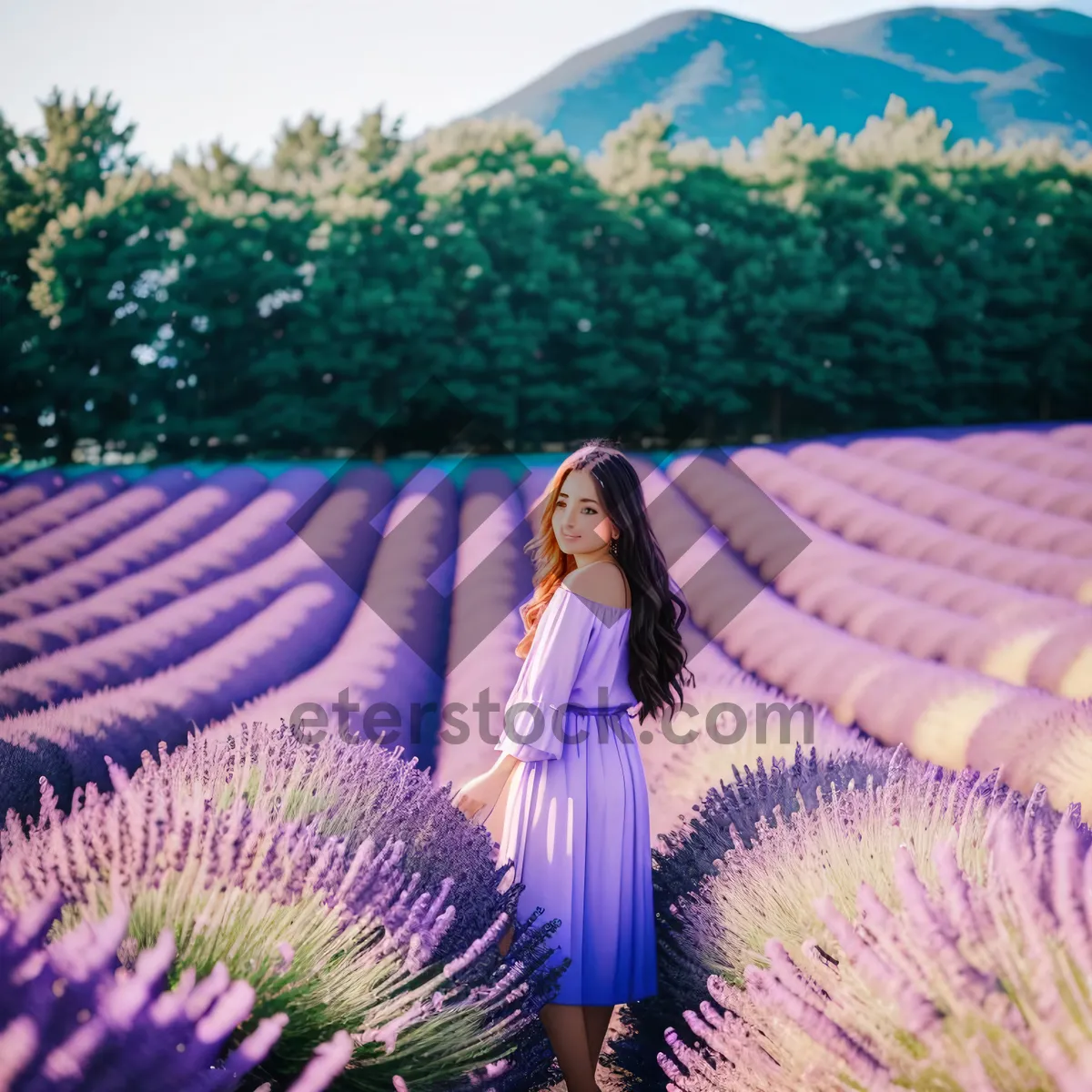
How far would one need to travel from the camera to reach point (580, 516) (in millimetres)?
2504

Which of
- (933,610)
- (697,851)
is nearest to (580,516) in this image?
(697,851)

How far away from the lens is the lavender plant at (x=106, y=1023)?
1.07 m

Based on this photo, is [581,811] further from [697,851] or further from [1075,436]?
[1075,436]

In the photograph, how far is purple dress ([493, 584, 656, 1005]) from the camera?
236cm

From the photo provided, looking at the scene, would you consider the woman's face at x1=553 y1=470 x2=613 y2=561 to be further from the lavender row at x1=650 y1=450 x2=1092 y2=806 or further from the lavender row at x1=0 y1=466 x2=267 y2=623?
the lavender row at x1=0 y1=466 x2=267 y2=623

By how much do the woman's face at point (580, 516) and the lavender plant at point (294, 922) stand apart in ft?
3.19

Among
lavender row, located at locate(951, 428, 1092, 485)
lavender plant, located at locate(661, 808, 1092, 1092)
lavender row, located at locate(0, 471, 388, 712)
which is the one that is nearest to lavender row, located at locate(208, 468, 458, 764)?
lavender row, located at locate(0, 471, 388, 712)

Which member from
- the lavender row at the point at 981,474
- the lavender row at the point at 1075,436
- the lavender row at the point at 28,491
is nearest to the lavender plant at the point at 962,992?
the lavender row at the point at 981,474

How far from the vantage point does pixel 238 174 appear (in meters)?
16.4

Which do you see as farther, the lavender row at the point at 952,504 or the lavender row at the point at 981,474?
the lavender row at the point at 981,474

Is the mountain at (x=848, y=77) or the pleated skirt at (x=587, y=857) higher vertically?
the mountain at (x=848, y=77)

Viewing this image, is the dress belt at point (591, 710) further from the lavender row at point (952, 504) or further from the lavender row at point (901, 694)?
the lavender row at point (952, 504)

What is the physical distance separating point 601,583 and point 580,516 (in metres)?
0.20

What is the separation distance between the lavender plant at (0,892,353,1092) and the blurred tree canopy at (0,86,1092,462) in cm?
1443
